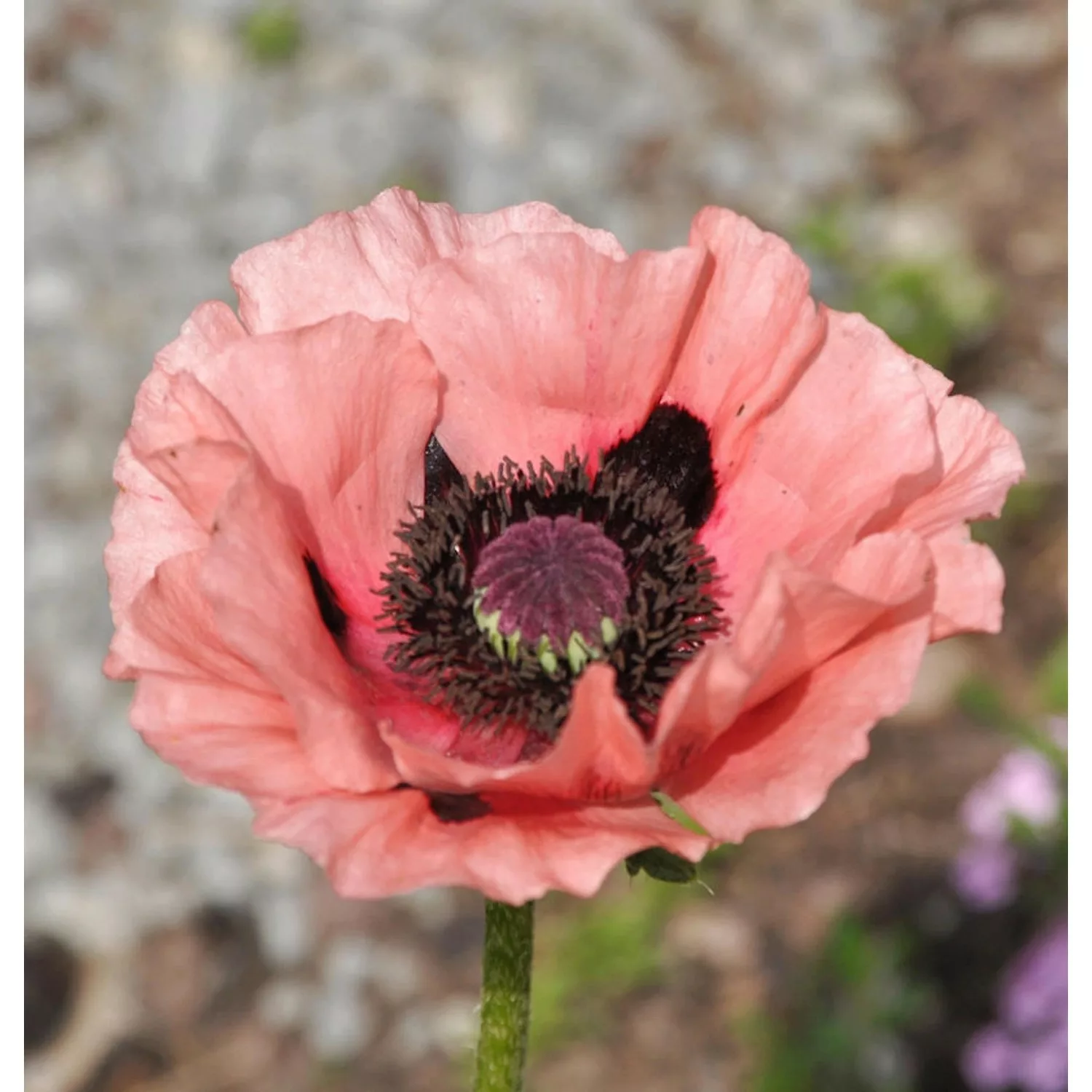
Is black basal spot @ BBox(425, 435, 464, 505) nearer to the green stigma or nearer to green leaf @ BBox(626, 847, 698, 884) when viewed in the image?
the green stigma

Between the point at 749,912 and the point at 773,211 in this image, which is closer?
the point at 749,912

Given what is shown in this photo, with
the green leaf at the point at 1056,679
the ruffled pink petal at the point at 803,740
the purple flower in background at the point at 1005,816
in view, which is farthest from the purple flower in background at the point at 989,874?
the ruffled pink petal at the point at 803,740

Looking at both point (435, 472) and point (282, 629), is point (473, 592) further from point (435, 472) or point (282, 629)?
point (282, 629)

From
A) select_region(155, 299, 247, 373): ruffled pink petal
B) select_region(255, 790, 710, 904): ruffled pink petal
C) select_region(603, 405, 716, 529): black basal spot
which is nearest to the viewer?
select_region(255, 790, 710, 904): ruffled pink petal

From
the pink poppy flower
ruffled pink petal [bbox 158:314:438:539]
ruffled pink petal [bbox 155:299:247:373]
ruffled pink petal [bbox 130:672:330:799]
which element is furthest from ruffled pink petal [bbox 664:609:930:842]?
ruffled pink petal [bbox 155:299:247:373]

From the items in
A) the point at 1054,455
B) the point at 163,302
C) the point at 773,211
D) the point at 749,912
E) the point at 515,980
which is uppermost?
the point at 773,211

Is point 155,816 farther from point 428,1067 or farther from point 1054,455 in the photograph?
point 1054,455

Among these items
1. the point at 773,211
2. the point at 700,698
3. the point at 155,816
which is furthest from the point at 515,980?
the point at 773,211
